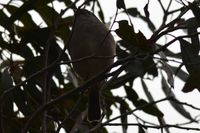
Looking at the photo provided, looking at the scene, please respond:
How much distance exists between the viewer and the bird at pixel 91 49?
6.52ft

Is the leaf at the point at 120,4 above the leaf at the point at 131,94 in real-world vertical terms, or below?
above

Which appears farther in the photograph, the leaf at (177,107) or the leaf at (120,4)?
the leaf at (177,107)

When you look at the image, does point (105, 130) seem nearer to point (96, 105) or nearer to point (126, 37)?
point (96, 105)

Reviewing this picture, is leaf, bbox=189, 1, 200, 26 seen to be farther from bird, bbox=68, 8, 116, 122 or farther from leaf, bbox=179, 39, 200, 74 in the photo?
bird, bbox=68, 8, 116, 122

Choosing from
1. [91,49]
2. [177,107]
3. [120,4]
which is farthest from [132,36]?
[177,107]

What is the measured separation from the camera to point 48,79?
60.8 inches

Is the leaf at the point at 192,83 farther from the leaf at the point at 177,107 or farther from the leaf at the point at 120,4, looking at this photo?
the leaf at the point at 177,107

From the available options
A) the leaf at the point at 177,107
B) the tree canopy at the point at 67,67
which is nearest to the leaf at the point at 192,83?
the tree canopy at the point at 67,67

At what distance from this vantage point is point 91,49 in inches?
77.5

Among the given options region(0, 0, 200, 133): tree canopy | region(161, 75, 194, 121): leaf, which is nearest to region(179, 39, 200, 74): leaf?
region(0, 0, 200, 133): tree canopy

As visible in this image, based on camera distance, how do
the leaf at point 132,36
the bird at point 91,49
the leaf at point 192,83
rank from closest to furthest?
the leaf at point 132,36 → the leaf at point 192,83 → the bird at point 91,49

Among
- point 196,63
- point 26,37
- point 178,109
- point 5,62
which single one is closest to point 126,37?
point 196,63

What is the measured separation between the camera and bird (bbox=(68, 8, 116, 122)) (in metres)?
1.99

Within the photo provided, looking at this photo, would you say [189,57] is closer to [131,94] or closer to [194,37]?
[194,37]
